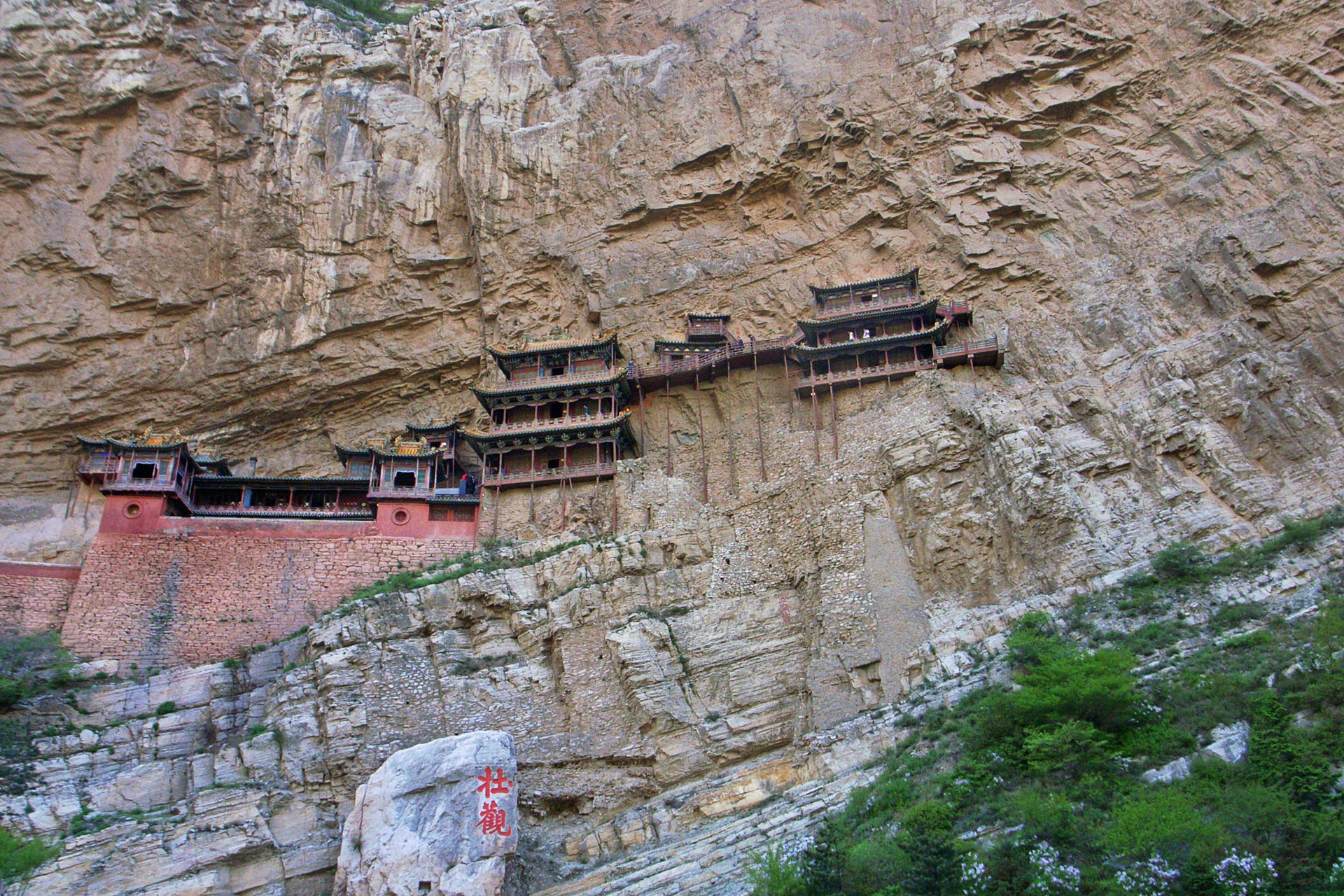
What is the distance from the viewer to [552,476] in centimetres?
3209

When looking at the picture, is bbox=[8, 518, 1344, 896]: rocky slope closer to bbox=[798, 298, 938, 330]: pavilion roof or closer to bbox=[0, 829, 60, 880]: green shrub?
bbox=[0, 829, 60, 880]: green shrub

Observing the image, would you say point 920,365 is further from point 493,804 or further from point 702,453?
point 493,804

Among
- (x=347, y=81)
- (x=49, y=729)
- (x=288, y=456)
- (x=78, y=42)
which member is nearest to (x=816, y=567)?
(x=49, y=729)

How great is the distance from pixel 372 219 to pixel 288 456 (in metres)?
8.87

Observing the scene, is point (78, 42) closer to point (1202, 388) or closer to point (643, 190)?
point (643, 190)

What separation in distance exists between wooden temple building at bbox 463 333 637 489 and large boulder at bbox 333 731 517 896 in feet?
39.6

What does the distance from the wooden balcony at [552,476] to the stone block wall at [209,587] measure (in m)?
2.31

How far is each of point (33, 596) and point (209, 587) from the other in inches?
183

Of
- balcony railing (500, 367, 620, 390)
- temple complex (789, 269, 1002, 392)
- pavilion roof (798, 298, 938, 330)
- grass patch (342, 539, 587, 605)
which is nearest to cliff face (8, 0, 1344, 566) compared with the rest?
temple complex (789, 269, 1002, 392)

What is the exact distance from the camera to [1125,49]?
32781mm

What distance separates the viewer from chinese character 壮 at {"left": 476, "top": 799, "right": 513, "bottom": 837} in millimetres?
20297

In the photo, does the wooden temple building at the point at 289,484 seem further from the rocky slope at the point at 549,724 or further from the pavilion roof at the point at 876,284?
the pavilion roof at the point at 876,284

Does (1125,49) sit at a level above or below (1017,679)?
above

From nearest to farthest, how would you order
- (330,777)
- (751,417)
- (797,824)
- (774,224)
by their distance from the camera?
1. (797,824)
2. (330,777)
3. (751,417)
4. (774,224)
